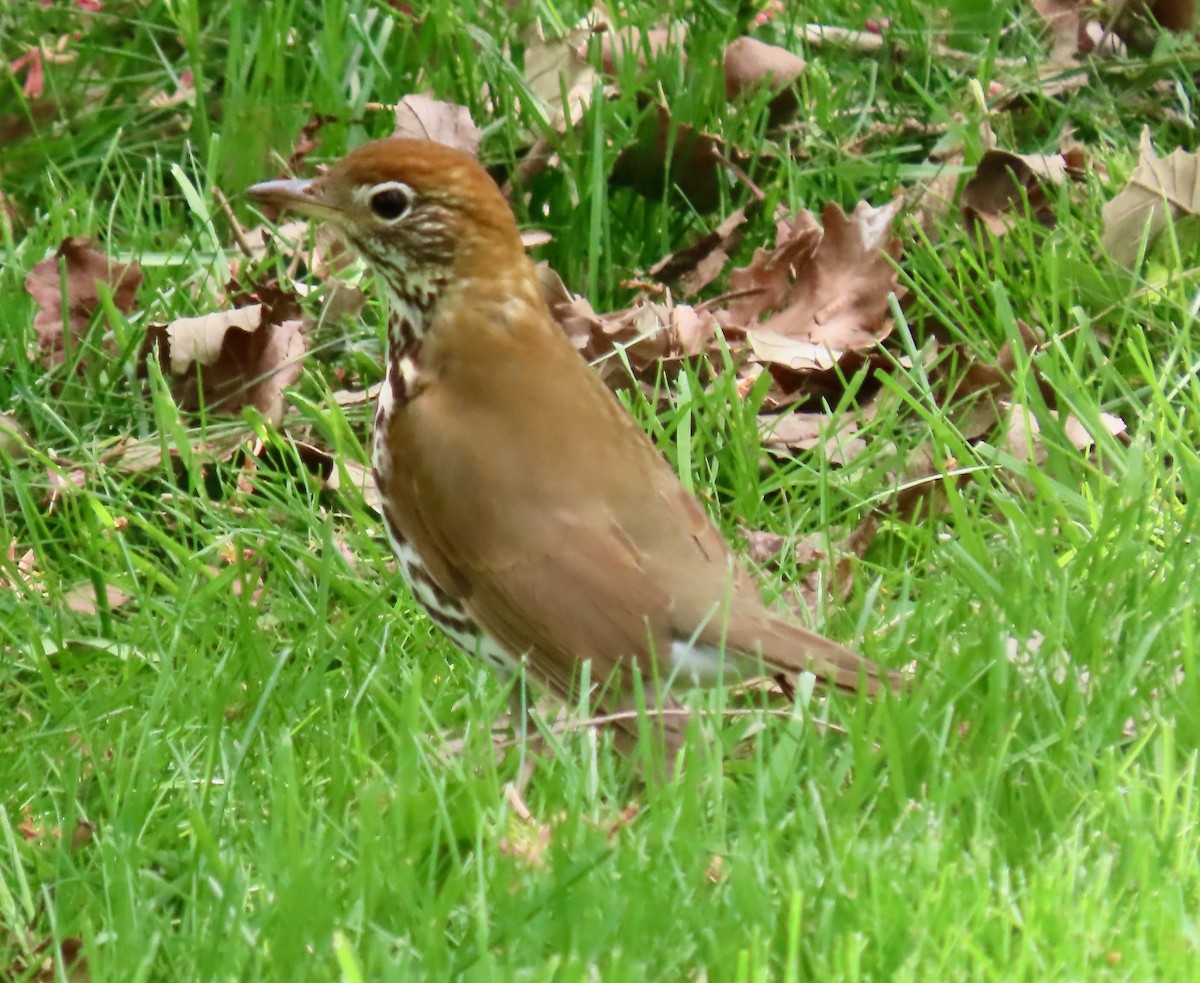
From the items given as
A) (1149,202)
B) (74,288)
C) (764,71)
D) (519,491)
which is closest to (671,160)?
(764,71)

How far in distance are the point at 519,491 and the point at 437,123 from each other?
1712mm

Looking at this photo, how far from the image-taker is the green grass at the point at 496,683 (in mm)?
2209

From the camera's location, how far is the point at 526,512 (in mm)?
2852

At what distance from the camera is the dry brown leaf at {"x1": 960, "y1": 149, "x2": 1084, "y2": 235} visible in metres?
4.23

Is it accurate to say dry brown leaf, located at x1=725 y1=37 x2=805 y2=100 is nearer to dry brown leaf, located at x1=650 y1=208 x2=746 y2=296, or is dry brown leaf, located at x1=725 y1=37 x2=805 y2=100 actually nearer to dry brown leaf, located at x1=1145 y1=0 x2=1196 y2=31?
dry brown leaf, located at x1=650 y1=208 x2=746 y2=296

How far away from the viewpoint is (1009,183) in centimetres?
426

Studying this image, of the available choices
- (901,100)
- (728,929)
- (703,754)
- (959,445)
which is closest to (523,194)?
(901,100)

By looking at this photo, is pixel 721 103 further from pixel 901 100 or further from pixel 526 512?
pixel 526 512

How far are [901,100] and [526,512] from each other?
2.19 metres

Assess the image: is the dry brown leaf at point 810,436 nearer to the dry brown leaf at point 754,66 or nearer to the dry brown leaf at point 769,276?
the dry brown leaf at point 769,276

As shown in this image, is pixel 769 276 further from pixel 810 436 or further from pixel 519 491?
pixel 519 491

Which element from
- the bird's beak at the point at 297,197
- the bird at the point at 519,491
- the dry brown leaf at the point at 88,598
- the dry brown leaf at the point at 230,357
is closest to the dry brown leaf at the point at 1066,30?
the dry brown leaf at the point at 230,357

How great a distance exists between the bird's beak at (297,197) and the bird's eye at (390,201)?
3.4 inches

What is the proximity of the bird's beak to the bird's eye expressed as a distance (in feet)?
0.28
